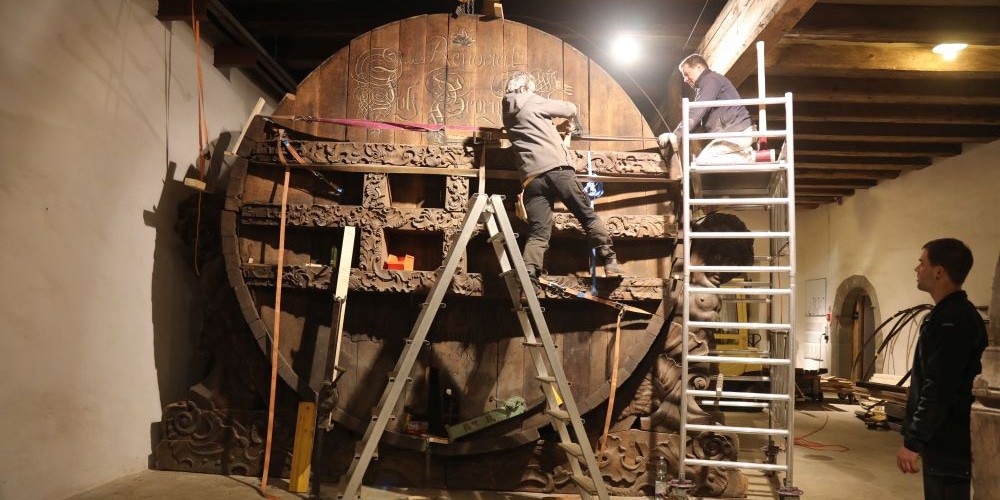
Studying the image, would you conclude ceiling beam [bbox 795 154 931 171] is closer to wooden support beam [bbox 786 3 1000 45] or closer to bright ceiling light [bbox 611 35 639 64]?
wooden support beam [bbox 786 3 1000 45]

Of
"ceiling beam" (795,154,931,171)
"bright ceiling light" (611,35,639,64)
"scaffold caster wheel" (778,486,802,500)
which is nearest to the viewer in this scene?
"scaffold caster wheel" (778,486,802,500)

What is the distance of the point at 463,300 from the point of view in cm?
427

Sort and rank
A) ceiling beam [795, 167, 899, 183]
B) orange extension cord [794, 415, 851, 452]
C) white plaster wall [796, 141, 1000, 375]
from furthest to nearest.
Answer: ceiling beam [795, 167, 899, 183]
white plaster wall [796, 141, 1000, 375]
orange extension cord [794, 415, 851, 452]

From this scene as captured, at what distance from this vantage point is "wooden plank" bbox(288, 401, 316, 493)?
3.86 m

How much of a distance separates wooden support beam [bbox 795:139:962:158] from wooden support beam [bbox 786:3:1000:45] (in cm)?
320

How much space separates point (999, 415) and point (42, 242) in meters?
4.55

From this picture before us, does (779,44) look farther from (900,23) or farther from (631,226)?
Answer: (631,226)

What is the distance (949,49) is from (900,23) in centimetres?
104

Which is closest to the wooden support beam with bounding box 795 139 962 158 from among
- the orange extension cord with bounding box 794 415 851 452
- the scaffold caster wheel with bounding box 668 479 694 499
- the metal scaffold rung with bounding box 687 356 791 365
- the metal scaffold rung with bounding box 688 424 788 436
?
the orange extension cord with bounding box 794 415 851 452

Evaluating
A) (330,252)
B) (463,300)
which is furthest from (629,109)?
(330,252)

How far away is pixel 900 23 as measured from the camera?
4602 millimetres

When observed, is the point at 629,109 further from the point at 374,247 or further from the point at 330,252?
the point at 330,252

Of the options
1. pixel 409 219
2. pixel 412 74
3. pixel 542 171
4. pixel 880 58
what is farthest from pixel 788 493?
pixel 880 58

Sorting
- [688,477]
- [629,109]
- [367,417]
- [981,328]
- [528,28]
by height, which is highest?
[528,28]
